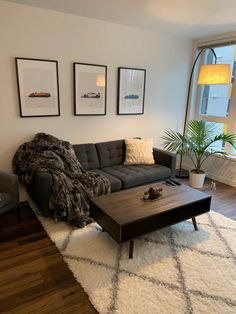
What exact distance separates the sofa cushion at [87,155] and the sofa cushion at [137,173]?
19 centimetres

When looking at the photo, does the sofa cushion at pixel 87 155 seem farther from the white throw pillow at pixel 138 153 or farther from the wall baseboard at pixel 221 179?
the wall baseboard at pixel 221 179

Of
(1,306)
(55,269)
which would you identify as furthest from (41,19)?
(1,306)

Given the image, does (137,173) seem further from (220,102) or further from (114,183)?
(220,102)

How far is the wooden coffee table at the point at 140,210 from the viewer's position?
2049 millimetres

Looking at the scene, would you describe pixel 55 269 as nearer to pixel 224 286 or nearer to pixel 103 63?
pixel 224 286

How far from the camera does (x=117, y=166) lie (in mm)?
3627

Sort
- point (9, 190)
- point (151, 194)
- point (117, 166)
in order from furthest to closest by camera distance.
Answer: point (117, 166), point (9, 190), point (151, 194)

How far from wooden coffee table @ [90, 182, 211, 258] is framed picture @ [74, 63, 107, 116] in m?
1.54

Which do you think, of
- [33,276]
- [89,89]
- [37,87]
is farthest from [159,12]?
[33,276]

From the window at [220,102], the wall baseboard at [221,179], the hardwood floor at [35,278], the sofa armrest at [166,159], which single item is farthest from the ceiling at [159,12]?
the hardwood floor at [35,278]

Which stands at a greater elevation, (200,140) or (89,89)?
(89,89)

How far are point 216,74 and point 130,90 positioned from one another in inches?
51.0

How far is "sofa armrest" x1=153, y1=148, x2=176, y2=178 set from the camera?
11.8 feet

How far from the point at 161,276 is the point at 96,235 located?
80 centimetres
